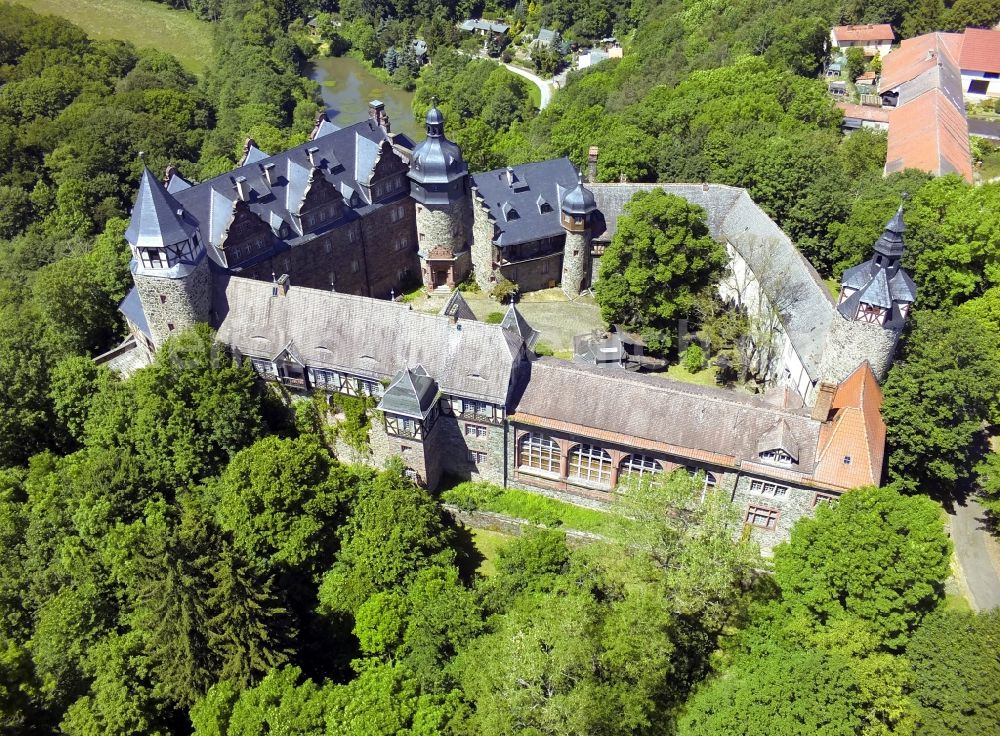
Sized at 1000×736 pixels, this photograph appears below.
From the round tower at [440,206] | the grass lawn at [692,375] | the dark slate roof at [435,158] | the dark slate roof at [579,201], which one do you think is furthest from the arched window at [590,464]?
the dark slate roof at [435,158]

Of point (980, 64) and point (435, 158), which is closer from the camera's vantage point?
point (435, 158)

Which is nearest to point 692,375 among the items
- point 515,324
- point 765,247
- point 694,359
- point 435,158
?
point 694,359

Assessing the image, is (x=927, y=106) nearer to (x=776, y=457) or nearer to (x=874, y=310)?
(x=874, y=310)

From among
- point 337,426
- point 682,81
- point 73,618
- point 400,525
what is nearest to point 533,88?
point 682,81

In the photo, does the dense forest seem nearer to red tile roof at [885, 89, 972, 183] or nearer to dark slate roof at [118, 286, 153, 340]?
dark slate roof at [118, 286, 153, 340]

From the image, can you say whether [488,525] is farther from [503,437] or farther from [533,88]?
[533,88]
